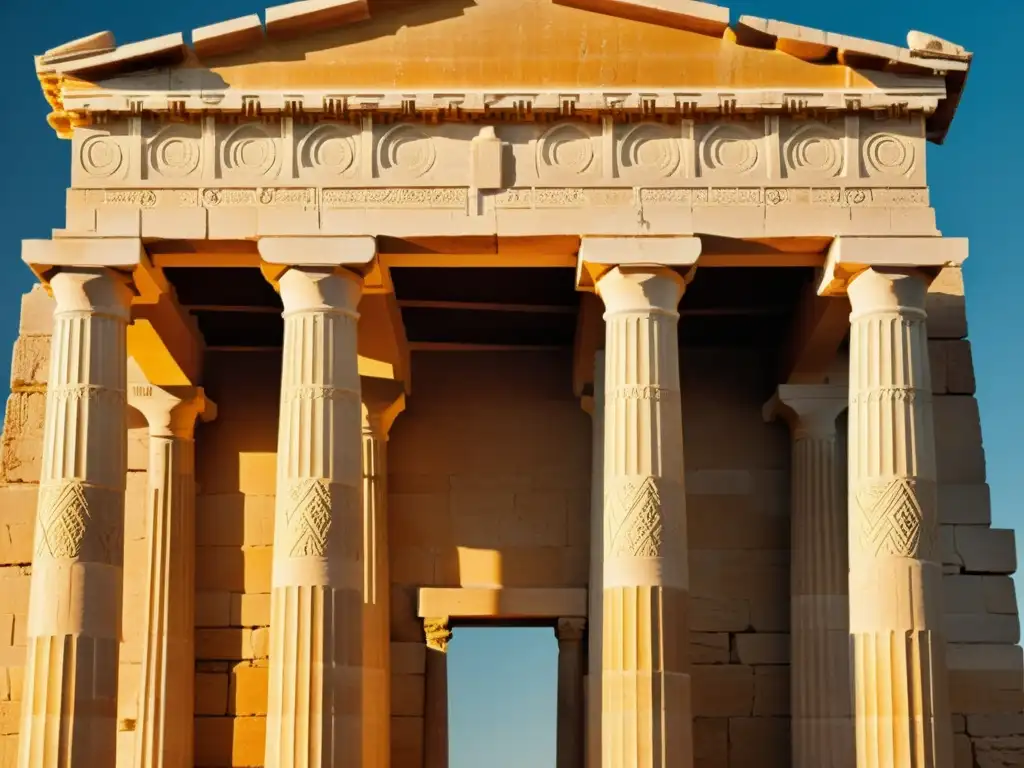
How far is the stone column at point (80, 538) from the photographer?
89.8 feet

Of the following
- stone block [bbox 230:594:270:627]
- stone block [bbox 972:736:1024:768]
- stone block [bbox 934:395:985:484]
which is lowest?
stone block [bbox 972:736:1024:768]

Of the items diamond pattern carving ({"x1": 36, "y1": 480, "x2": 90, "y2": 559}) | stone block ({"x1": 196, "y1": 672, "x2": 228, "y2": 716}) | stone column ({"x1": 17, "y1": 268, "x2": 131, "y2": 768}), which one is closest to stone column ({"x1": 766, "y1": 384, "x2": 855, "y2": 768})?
stone block ({"x1": 196, "y1": 672, "x2": 228, "y2": 716})

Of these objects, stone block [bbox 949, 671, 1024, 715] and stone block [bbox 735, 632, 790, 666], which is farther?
stone block [bbox 735, 632, 790, 666]

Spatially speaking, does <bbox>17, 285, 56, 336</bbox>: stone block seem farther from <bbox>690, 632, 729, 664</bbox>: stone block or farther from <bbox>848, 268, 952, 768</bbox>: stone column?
<bbox>848, 268, 952, 768</bbox>: stone column

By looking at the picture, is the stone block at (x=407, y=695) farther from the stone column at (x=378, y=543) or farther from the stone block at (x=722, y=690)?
the stone block at (x=722, y=690)

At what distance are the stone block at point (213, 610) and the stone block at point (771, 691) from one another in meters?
8.84

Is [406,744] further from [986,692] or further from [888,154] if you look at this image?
[888,154]

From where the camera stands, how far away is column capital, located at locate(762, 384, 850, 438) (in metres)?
33.8

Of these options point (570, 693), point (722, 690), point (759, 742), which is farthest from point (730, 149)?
Result: point (759, 742)

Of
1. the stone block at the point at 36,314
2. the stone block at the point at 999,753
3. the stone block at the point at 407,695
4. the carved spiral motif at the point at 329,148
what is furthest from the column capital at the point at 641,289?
the stone block at the point at 36,314

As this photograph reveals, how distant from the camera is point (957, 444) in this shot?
113 feet

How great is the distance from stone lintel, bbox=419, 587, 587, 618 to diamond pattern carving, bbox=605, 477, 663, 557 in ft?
21.1

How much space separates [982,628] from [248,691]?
12109 millimetres

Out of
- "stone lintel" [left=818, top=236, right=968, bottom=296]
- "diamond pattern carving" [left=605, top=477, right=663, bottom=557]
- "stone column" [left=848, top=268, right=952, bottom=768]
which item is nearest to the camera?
"stone column" [left=848, top=268, right=952, bottom=768]
